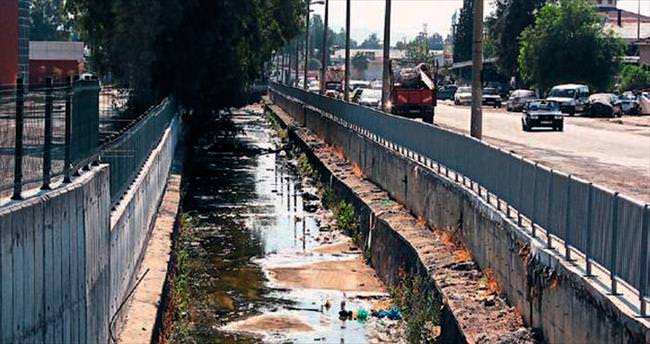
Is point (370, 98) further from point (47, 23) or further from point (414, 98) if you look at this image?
point (47, 23)

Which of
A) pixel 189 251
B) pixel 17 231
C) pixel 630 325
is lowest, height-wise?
pixel 189 251

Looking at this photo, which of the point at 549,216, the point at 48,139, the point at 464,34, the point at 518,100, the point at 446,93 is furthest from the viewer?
the point at 464,34

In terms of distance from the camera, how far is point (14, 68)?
143 feet

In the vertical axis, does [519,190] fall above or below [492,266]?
above

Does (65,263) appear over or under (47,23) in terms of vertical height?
under

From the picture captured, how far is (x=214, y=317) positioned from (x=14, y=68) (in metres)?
26.8

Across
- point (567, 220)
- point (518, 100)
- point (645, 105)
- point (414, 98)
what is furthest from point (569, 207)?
point (518, 100)

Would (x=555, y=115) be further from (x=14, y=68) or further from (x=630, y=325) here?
(x=630, y=325)

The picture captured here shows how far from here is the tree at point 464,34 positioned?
500 feet

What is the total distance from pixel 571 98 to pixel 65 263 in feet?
212

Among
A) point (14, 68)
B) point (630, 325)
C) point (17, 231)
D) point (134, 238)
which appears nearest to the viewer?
point (17, 231)

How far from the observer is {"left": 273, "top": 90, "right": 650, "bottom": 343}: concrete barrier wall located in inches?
389

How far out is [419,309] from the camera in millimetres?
17094

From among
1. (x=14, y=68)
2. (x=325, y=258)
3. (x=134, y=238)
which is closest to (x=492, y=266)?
(x=134, y=238)
